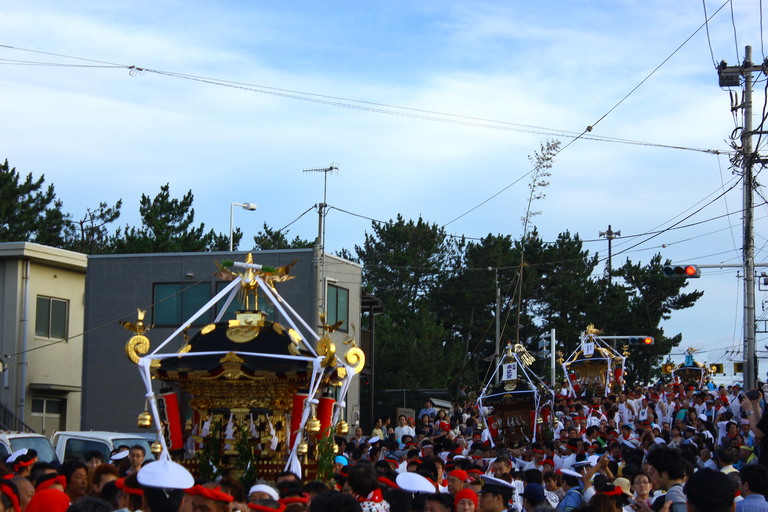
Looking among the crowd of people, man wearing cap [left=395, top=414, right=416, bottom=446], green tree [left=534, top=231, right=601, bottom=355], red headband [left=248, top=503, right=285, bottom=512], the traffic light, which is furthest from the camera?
green tree [left=534, top=231, right=601, bottom=355]

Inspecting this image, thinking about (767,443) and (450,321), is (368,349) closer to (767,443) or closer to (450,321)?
(450,321)

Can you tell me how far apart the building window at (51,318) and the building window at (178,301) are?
4149mm

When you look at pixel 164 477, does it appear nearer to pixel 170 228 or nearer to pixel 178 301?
pixel 178 301

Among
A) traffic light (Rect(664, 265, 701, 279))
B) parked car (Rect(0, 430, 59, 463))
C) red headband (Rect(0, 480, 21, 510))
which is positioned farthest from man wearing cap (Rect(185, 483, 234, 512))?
traffic light (Rect(664, 265, 701, 279))

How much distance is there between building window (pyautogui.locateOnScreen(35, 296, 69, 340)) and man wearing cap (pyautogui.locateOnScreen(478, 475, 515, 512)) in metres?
27.0

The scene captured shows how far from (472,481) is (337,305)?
21.4 metres

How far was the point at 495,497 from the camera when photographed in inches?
313

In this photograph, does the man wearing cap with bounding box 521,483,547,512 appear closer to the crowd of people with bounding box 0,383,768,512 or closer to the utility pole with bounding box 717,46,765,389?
the crowd of people with bounding box 0,383,768,512

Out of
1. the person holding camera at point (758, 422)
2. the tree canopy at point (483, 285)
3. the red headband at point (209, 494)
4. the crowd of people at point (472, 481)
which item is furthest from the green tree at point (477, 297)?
the red headband at point (209, 494)

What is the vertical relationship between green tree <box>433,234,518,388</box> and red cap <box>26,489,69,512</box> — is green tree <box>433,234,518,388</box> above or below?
above

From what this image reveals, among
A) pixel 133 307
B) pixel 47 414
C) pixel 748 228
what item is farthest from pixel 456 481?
pixel 47 414

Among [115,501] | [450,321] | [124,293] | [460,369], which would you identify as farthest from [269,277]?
[450,321]

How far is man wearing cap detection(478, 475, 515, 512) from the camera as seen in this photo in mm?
7922

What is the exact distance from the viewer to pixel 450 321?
5750 cm
